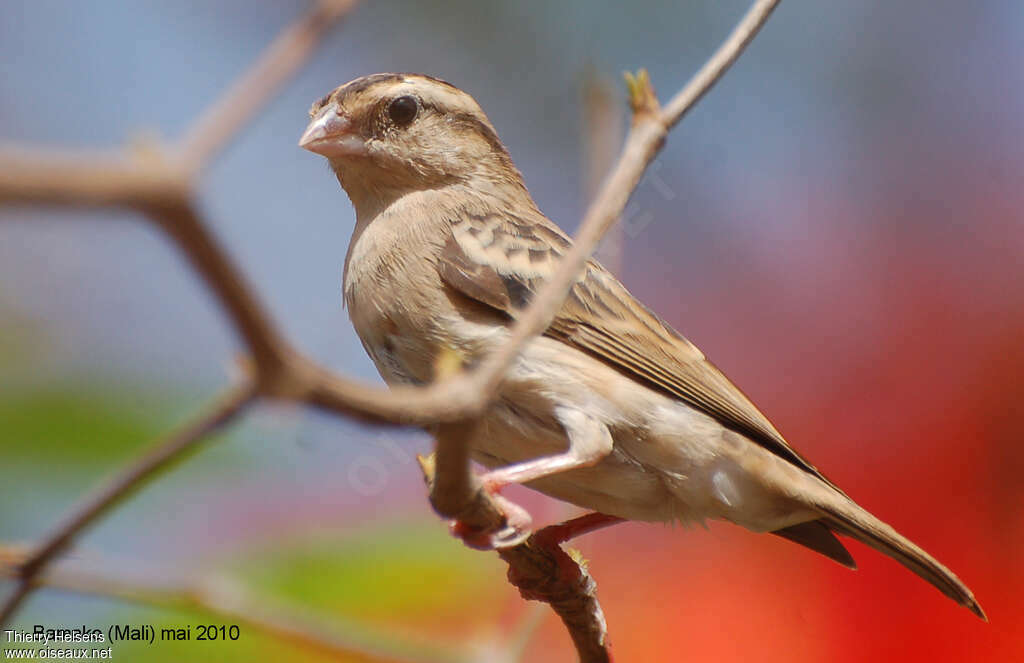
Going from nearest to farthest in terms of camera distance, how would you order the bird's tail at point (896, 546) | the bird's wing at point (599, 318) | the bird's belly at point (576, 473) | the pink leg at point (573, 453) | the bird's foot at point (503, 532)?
1. the bird's foot at point (503, 532)
2. the pink leg at point (573, 453)
3. the bird's belly at point (576, 473)
4. the bird's tail at point (896, 546)
5. the bird's wing at point (599, 318)

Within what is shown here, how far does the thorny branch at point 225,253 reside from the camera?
850mm

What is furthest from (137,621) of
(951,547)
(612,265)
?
(951,547)

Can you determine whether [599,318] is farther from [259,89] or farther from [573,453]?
[259,89]

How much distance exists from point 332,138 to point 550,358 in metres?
1.26

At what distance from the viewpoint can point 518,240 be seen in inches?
156

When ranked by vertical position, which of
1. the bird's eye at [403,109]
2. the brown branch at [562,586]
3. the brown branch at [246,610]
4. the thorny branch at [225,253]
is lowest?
the brown branch at [246,610]

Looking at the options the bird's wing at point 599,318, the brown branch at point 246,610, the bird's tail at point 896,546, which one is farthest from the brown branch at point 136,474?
the bird's tail at point 896,546

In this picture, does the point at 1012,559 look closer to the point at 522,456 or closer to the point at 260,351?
the point at 522,456

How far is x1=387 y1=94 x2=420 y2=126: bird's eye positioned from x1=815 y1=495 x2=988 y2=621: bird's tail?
2123mm

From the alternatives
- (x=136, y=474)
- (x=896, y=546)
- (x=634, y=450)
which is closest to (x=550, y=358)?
(x=634, y=450)

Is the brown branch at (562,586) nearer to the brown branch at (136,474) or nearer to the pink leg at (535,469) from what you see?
the pink leg at (535,469)

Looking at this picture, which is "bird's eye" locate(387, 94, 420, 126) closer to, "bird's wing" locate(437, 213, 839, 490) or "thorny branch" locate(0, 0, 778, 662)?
"bird's wing" locate(437, 213, 839, 490)

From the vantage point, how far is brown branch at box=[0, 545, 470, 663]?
1884mm

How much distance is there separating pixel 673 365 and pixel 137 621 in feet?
6.66
